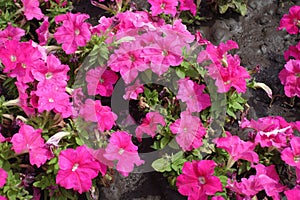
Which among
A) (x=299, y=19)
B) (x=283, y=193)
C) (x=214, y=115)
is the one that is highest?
(x=299, y=19)

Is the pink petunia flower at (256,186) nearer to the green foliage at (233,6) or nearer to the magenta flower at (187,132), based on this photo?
the magenta flower at (187,132)

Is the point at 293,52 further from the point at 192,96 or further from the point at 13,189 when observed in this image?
the point at 13,189

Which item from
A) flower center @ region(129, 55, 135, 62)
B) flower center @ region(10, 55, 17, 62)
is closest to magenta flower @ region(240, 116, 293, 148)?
flower center @ region(129, 55, 135, 62)

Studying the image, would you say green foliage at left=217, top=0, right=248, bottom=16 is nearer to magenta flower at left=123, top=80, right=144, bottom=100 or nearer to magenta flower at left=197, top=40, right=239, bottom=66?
magenta flower at left=197, top=40, right=239, bottom=66

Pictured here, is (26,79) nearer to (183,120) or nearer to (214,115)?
(183,120)

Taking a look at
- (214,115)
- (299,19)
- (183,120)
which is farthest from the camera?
(299,19)

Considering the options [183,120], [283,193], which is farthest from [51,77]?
[283,193]

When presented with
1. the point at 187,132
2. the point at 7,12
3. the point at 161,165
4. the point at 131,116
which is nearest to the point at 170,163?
the point at 161,165

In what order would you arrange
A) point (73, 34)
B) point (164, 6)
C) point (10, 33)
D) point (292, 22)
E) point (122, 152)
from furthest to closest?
point (292, 22)
point (164, 6)
point (10, 33)
point (73, 34)
point (122, 152)
